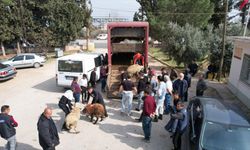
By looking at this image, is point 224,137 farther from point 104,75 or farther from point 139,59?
point 139,59

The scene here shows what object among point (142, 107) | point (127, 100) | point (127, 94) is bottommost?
point (142, 107)

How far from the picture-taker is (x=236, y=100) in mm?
12398

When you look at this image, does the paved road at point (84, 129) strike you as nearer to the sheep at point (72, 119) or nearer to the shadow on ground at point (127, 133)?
the shadow on ground at point (127, 133)

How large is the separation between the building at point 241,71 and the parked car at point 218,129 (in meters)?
5.81

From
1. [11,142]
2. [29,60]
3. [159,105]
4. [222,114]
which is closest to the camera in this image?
[222,114]

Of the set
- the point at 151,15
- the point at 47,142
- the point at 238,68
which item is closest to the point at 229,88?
the point at 238,68

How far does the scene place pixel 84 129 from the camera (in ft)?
29.0

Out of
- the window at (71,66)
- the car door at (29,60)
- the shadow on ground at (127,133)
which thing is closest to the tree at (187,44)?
the window at (71,66)

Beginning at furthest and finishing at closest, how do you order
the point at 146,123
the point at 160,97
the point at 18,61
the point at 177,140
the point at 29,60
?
the point at 29,60 < the point at 18,61 < the point at 160,97 < the point at 146,123 < the point at 177,140

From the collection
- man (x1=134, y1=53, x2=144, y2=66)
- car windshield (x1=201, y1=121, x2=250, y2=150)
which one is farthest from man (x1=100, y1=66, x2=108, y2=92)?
car windshield (x1=201, y1=121, x2=250, y2=150)

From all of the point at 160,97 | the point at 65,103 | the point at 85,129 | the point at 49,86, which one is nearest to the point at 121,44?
the point at 49,86

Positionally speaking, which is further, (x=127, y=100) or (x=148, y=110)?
(x=127, y=100)

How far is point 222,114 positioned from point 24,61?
1849 centimetres

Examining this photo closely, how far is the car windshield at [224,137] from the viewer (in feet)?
17.6
